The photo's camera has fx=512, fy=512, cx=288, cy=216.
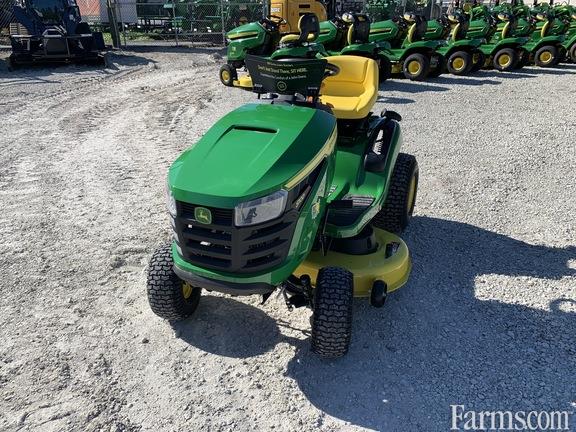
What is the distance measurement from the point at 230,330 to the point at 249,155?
1132 millimetres

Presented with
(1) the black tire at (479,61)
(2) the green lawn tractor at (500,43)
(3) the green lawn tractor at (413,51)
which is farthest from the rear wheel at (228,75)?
(2) the green lawn tractor at (500,43)

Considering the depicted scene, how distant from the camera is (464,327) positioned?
314 centimetres

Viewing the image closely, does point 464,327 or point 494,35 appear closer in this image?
point 464,327

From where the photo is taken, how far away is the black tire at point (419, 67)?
11.1 metres

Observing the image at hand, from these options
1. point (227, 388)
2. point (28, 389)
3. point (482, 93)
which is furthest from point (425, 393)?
point (482, 93)

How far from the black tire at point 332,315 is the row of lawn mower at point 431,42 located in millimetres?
7310

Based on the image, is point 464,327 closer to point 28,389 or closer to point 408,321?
point 408,321

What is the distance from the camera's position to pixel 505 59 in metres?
12.3

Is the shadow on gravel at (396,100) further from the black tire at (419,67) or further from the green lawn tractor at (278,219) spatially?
the green lawn tractor at (278,219)

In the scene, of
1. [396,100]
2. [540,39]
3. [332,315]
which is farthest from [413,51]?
[332,315]

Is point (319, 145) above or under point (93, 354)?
above

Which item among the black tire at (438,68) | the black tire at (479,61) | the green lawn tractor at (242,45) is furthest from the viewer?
the black tire at (479,61)

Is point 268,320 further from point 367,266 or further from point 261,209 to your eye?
point 261,209

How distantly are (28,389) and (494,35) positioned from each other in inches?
536
